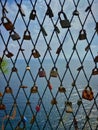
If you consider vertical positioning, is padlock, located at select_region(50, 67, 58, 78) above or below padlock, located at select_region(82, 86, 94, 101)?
above

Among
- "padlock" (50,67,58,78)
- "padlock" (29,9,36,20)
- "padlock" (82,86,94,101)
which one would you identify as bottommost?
"padlock" (82,86,94,101)

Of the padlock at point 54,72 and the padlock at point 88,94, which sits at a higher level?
the padlock at point 54,72

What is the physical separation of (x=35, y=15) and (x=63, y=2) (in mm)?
378

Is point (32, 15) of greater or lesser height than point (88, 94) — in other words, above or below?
above

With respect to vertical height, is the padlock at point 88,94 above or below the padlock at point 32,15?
below

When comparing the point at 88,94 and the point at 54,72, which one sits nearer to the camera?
the point at 88,94

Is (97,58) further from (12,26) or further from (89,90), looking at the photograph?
(12,26)

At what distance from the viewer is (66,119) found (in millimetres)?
90375

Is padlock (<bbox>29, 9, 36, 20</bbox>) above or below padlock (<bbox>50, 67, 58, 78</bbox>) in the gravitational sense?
above

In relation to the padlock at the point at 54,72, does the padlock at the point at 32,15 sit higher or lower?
higher

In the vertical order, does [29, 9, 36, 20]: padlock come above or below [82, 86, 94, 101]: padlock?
above

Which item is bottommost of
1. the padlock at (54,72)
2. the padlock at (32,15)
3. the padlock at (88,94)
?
the padlock at (88,94)

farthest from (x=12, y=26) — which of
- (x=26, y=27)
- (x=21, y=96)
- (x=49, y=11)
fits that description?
(x=21, y=96)

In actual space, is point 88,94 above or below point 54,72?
below
